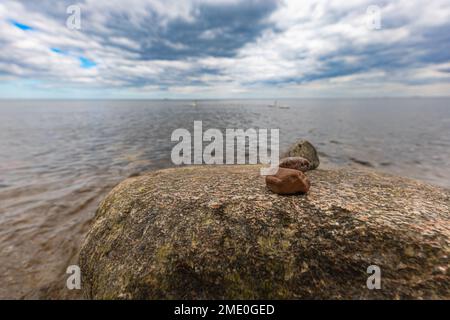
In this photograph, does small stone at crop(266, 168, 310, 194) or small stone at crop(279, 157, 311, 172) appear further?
small stone at crop(279, 157, 311, 172)

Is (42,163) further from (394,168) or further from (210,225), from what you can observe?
(394,168)

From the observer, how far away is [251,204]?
5359 millimetres

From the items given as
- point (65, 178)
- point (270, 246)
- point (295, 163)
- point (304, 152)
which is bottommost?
point (65, 178)

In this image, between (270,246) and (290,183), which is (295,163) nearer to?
(290,183)

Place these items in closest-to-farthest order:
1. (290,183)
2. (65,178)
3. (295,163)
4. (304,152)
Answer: (290,183) < (295,163) < (304,152) < (65,178)

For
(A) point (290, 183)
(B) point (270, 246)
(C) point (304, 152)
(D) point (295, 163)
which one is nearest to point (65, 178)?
(D) point (295, 163)

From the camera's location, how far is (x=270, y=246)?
4391 millimetres

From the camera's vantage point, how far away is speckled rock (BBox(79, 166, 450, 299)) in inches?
148

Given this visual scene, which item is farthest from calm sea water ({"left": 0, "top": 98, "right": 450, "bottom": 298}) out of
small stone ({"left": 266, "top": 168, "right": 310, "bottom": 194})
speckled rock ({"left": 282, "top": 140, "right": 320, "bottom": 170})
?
speckled rock ({"left": 282, "top": 140, "right": 320, "bottom": 170})

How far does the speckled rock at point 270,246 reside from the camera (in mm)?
3770

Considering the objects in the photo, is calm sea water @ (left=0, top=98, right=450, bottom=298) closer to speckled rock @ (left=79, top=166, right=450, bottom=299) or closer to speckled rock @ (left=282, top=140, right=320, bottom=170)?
speckled rock @ (left=79, top=166, right=450, bottom=299)

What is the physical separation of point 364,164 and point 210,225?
19341mm

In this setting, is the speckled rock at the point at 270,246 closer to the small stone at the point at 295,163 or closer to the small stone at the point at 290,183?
the small stone at the point at 290,183
